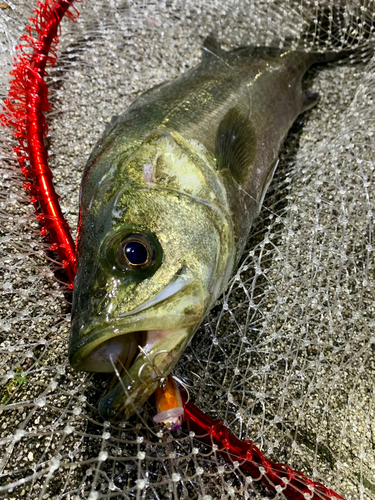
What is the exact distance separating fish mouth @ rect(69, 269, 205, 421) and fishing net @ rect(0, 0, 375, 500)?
0.18 meters

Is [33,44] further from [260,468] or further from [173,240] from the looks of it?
[260,468]

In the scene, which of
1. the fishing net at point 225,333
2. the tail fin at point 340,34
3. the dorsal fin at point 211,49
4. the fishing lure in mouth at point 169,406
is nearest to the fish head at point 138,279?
the fishing lure in mouth at point 169,406

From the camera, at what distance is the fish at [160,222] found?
47.3 inches

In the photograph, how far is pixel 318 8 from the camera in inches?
98.1

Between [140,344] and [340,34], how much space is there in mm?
2403

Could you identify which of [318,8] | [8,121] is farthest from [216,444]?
[318,8]

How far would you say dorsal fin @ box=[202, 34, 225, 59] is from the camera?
7.12ft

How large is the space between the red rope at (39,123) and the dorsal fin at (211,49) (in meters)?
0.79

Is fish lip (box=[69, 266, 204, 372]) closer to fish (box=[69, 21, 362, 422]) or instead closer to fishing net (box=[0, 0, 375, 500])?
fish (box=[69, 21, 362, 422])

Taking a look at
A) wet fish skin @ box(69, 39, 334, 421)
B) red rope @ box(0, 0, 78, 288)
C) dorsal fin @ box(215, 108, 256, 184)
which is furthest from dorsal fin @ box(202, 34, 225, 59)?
red rope @ box(0, 0, 78, 288)

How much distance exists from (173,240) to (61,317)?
2.16 ft

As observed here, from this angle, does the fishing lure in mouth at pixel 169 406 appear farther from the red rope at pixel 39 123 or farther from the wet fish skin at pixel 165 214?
the red rope at pixel 39 123

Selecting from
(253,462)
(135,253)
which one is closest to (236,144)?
(135,253)

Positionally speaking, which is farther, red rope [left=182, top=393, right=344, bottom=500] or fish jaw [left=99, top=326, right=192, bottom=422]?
red rope [left=182, top=393, right=344, bottom=500]
